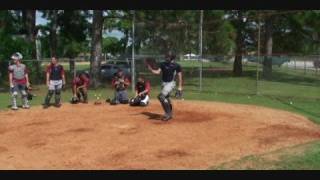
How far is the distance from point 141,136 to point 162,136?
17.9 inches

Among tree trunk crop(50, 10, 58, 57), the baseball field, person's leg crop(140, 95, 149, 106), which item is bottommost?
the baseball field

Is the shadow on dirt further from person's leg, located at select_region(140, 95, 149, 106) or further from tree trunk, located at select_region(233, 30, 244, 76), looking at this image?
tree trunk, located at select_region(233, 30, 244, 76)

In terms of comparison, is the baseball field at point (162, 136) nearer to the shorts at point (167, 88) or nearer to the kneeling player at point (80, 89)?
the kneeling player at point (80, 89)

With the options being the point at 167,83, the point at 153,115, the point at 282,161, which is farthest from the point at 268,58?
the point at 282,161

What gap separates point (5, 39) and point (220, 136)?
20906 millimetres

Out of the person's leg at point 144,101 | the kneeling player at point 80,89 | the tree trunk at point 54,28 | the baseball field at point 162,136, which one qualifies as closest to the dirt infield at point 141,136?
the baseball field at point 162,136

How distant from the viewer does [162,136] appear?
39.4 ft

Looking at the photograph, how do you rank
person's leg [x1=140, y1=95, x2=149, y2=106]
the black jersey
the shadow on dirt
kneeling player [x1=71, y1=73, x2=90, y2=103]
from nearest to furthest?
the black jersey < the shadow on dirt < person's leg [x1=140, y1=95, x2=149, y2=106] < kneeling player [x1=71, y1=73, x2=90, y2=103]

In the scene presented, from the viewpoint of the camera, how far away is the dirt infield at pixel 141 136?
385 inches

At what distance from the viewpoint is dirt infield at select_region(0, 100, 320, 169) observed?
9781 millimetres

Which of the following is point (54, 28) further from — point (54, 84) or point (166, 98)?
point (166, 98)

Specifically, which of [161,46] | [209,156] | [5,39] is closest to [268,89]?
[161,46]

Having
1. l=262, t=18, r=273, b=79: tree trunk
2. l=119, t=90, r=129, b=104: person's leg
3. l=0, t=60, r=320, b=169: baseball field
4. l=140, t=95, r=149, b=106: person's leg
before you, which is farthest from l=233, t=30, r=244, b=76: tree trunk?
l=140, t=95, r=149, b=106: person's leg
